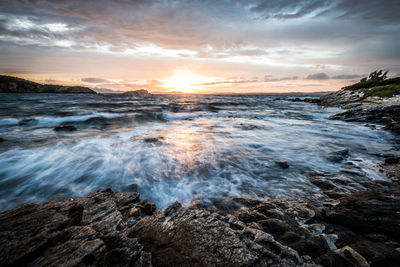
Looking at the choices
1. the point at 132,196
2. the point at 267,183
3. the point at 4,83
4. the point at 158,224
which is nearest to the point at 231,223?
the point at 158,224

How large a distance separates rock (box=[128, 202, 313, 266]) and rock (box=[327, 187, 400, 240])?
1579 millimetres

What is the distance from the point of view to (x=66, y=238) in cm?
215

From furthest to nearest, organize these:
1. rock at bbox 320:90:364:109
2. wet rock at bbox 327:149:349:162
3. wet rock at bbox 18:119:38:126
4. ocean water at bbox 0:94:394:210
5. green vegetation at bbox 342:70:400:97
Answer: rock at bbox 320:90:364:109 → green vegetation at bbox 342:70:400:97 → wet rock at bbox 18:119:38:126 → wet rock at bbox 327:149:349:162 → ocean water at bbox 0:94:394:210

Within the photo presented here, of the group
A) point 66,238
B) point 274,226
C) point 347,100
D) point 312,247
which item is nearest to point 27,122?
point 66,238

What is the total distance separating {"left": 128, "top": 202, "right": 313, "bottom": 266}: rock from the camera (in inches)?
77.9

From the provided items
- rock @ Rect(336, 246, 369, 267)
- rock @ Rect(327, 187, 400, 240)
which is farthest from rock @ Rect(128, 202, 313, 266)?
rock @ Rect(327, 187, 400, 240)

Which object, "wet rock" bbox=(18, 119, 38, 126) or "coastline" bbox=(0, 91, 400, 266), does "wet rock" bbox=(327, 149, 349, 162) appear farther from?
"wet rock" bbox=(18, 119, 38, 126)

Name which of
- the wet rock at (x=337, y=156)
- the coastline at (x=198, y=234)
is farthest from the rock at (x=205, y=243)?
the wet rock at (x=337, y=156)

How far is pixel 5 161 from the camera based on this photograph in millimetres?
6184

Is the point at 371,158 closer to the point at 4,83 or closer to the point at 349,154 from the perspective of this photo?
the point at 349,154

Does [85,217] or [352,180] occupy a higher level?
[85,217]

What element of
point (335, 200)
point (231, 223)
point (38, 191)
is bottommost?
point (38, 191)

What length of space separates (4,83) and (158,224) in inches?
5883

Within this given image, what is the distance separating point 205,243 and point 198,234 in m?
0.18
